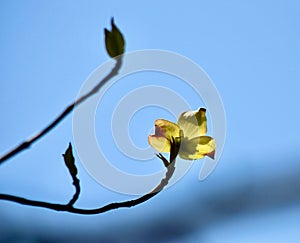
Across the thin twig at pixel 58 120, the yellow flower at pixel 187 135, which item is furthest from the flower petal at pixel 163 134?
the thin twig at pixel 58 120

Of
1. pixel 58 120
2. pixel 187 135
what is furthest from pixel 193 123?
pixel 58 120

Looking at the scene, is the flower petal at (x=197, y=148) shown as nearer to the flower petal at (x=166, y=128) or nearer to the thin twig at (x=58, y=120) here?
the flower petal at (x=166, y=128)

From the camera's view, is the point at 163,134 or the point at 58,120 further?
the point at 163,134

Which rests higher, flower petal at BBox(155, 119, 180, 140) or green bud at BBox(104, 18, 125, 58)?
green bud at BBox(104, 18, 125, 58)

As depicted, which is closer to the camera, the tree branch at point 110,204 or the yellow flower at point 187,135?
the tree branch at point 110,204

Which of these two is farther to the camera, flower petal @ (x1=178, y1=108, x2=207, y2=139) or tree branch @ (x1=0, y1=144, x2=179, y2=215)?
flower petal @ (x1=178, y1=108, x2=207, y2=139)

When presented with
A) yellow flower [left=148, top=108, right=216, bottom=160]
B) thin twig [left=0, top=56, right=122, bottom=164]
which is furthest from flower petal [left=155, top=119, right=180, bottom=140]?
thin twig [left=0, top=56, right=122, bottom=164]

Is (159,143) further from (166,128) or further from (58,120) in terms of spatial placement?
(58,120)

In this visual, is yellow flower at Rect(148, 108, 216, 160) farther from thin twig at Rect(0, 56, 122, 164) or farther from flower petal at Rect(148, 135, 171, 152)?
thin twig at Rect(0, 56, 122, 164)
